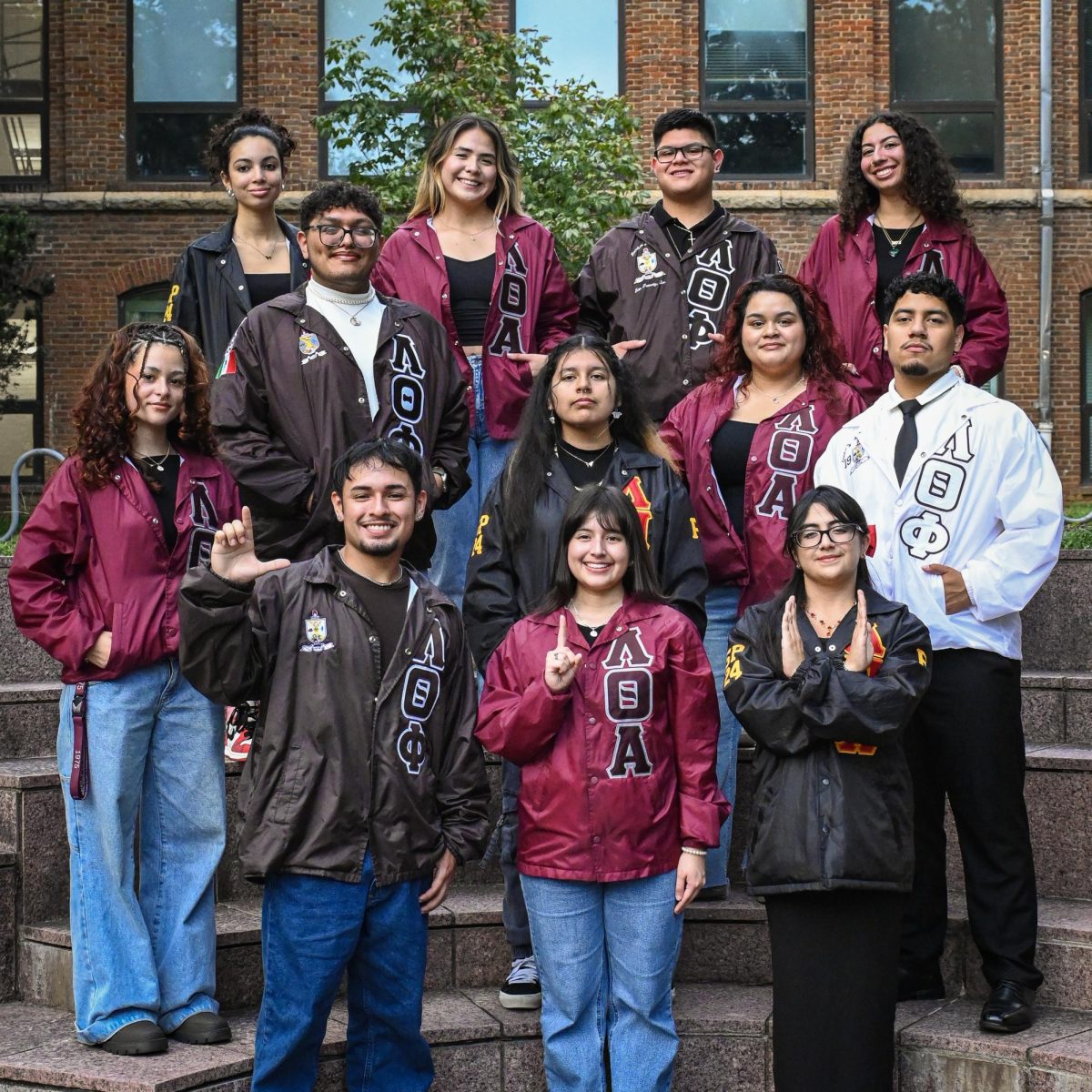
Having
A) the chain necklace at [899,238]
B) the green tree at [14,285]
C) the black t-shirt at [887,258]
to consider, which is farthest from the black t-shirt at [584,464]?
the green tree at [14,285]

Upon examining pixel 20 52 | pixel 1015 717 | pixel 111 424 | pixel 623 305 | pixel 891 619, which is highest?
pixel 20 52

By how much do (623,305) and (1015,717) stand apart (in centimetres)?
217

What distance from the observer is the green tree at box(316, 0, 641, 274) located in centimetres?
1348

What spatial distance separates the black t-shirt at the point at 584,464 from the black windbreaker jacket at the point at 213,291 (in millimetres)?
1657

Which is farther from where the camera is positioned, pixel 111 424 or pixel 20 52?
pixel 20 52

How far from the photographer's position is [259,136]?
5.91 metres

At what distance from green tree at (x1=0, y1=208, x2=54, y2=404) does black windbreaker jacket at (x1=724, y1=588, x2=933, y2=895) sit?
14.7 metres

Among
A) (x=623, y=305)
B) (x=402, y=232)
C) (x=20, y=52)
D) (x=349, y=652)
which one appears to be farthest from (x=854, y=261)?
(x=20, y=52)

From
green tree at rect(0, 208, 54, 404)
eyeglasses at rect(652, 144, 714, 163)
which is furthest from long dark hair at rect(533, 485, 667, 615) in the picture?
green tree at rect(0, 208, 54, 404)

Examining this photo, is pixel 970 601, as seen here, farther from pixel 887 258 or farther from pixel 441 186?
pixel 441 186

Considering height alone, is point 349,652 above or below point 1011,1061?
above

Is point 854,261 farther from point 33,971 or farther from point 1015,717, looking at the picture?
point 33,971

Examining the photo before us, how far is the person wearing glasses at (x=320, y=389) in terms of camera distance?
4.86 m

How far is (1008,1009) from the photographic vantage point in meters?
4.45
